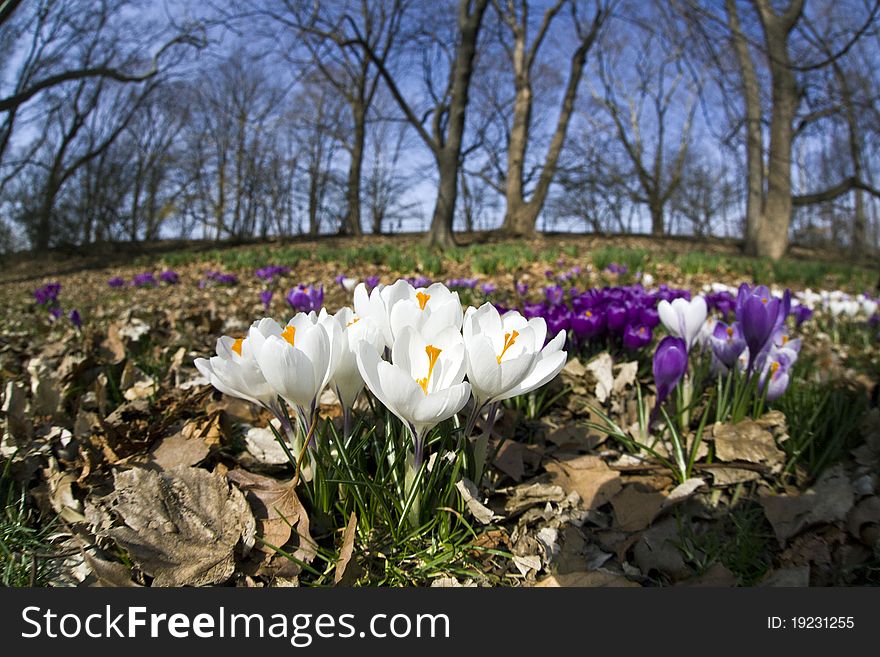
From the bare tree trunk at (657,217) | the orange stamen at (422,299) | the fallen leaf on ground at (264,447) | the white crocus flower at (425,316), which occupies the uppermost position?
the bare tree trunk at (657,217)

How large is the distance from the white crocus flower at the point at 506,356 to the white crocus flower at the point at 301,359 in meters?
0.24

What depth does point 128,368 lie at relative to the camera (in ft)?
5.89

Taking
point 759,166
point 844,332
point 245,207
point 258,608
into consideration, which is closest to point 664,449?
point 258,608

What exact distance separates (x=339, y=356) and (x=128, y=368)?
1.29m

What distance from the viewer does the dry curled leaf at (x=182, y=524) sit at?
921mm

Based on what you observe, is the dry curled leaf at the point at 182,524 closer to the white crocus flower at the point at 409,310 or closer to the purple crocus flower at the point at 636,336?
the white crocus flower at the point at 409,310

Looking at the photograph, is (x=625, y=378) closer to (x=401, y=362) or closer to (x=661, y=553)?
(x=661, y=553)

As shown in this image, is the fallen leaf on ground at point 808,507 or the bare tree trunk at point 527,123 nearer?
the fallen leaf on ground at point 808,507

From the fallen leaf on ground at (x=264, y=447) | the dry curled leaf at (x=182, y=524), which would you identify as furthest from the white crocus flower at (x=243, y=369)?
the fallen leaf on ground at (x=264, y=447)

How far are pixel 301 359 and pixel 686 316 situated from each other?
1.17 meters

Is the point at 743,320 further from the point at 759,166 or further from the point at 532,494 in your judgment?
the point at 759,166

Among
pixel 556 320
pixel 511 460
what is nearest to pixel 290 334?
pixel 511 460

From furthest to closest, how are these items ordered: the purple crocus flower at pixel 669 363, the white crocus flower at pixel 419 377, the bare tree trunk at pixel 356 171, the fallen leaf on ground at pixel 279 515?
the bare tree trunk at pixel 356 171 < the purple crocus flower at pixel 669 363 < the fallen leaf on ground at pixel 279 515 < the white crocus flower at pixel 419 377

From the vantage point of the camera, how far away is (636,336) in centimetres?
178
